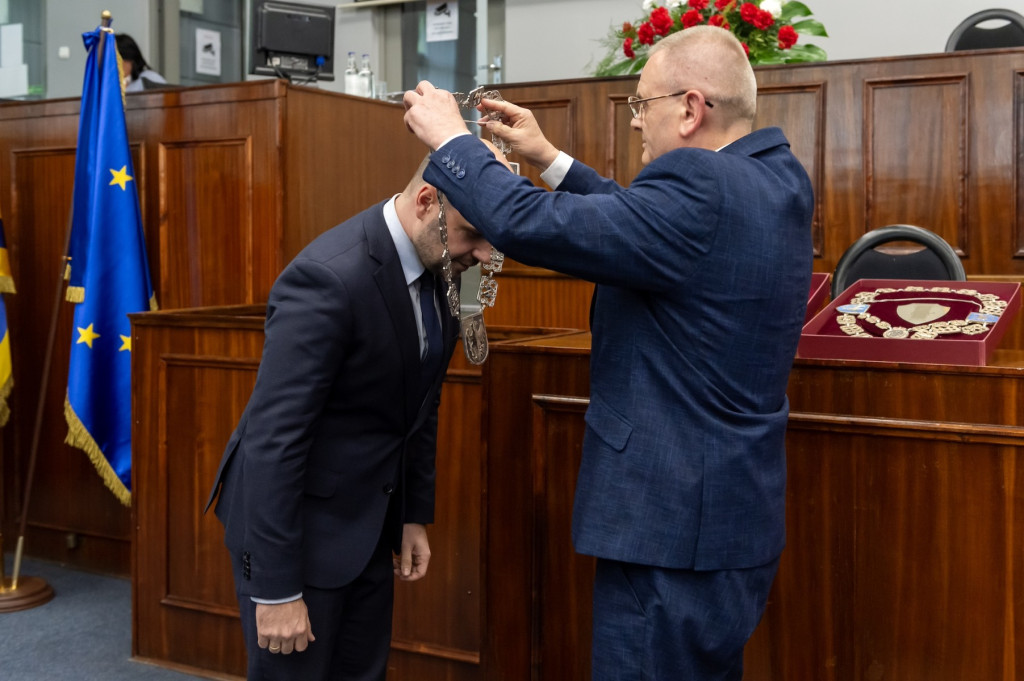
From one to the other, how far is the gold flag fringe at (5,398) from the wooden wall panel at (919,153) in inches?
131

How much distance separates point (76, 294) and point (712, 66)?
9.70ft

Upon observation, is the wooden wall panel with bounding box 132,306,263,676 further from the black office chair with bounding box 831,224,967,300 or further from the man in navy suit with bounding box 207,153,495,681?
the black office chair with bounding box 831,224,967,300

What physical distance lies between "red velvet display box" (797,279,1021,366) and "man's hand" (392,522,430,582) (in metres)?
0.80

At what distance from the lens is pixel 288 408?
154 cm

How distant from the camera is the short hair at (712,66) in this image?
150 cm

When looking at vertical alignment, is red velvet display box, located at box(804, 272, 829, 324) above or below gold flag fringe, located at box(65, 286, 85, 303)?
below

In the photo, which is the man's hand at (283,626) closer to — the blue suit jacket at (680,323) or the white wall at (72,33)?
A: the blue suit jacket at (680,323)

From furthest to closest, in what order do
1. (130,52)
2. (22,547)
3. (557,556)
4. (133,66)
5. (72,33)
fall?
(72,33)
(133,66)
(130,52)
(22,547)
(557,556)

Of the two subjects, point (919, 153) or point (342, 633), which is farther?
point (919, 153)

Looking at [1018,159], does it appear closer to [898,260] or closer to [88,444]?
[898,260]

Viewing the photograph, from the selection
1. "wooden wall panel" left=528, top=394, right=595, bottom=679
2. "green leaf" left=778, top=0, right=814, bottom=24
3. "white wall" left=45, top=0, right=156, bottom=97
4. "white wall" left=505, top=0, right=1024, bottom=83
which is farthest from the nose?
"white wall" left=45, top=0, right=156, bottom=97

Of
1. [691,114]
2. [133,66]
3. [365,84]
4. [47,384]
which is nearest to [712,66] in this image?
[691,114]

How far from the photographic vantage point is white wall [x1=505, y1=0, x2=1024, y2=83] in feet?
20.6

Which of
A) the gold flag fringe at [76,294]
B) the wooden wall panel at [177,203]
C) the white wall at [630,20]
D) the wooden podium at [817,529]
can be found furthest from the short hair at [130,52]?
the wooden podium at [817,529]
